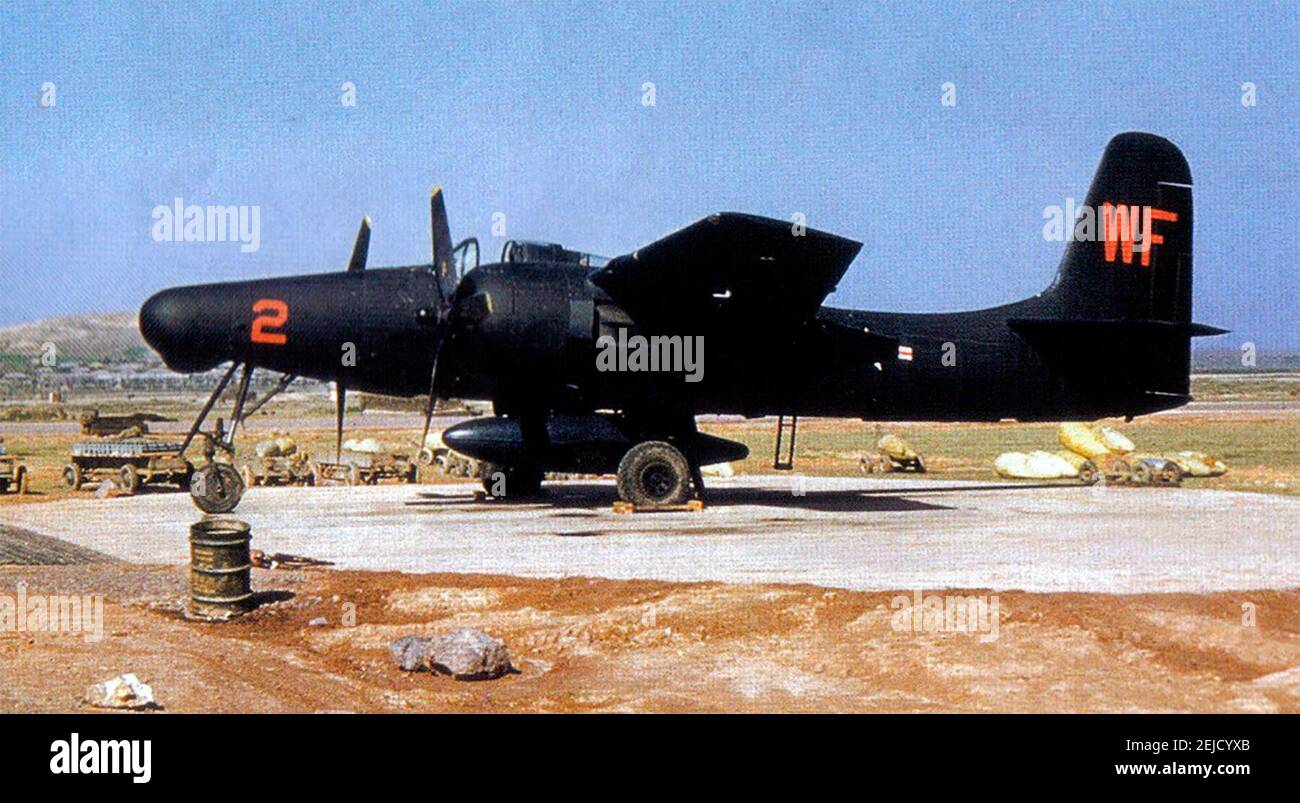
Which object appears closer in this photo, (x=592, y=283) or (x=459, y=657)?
(x=459, y=657)

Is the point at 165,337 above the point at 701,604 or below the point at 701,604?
above

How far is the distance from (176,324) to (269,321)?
4.26 feet

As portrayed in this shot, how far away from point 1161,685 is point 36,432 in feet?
225

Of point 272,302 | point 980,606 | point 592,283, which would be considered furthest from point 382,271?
point 980,606

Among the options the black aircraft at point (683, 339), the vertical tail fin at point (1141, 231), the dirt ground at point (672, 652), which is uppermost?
the vertical tail fin at point (1141, 231)

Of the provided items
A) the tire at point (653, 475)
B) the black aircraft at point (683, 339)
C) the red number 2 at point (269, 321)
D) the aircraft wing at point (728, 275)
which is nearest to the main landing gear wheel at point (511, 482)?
the black aircraft at point (683, 339)

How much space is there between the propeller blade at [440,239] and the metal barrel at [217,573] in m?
7.57

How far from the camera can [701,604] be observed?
394 inches

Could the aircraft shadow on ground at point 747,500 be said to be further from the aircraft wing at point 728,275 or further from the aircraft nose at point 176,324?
the aircraft nose at point 176,324

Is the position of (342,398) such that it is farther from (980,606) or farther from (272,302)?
(980,606)

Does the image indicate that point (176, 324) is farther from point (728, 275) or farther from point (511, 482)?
point (728, 275)

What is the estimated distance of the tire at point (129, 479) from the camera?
24.2 metres

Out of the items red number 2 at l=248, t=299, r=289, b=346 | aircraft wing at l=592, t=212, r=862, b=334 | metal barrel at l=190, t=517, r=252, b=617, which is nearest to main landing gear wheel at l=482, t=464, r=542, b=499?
aircraft wing at l=592, t=212, r=862, b=334
